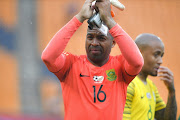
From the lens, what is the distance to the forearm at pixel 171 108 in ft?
14.0

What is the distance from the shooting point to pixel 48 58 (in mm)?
2979

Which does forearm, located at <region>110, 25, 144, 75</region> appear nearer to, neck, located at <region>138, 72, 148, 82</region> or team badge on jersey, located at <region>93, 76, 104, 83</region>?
team badge on jersey, located at <region>93, 76, 104, 83</region>

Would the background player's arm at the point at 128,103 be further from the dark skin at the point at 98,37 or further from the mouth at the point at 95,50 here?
the mouth at the point at 95,50

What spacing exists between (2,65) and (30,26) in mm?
2247

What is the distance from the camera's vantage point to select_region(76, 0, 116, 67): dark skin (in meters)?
2.98

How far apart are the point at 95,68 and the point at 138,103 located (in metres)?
0.91

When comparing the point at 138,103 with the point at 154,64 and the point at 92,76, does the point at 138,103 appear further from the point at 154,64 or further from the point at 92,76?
the point at 92,76

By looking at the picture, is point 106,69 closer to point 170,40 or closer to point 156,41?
point 156,41

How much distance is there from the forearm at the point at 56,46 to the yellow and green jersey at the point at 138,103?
3.80 feet

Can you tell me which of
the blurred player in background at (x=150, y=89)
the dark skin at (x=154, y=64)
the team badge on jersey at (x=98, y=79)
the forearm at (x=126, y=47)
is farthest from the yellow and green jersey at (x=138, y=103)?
the forearm at (x=126, y=47)

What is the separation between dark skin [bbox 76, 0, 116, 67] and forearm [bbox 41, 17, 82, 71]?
12cm

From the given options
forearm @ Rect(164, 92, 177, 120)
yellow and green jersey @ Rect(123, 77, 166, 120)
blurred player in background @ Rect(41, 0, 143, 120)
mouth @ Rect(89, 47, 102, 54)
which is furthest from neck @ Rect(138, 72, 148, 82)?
mouth @ Rect(89, 47, 102, 54)

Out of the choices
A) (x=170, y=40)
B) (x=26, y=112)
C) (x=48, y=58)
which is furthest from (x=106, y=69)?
(x=170, y=40)

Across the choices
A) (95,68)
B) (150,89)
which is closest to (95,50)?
(95,68)
